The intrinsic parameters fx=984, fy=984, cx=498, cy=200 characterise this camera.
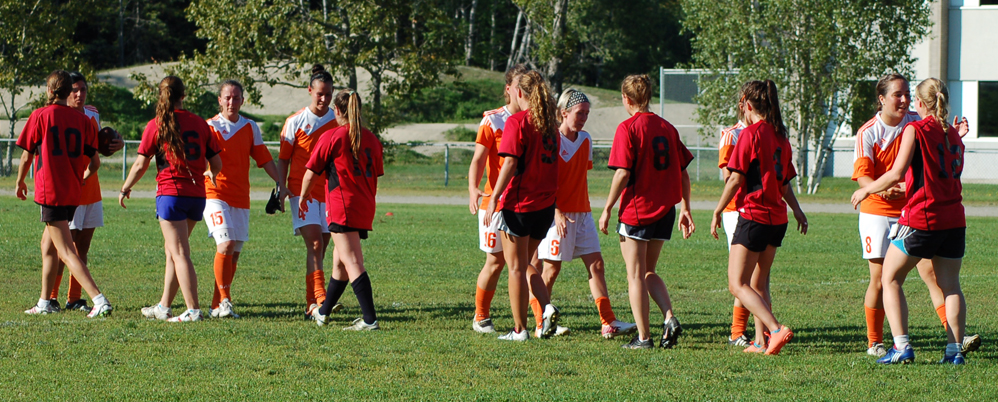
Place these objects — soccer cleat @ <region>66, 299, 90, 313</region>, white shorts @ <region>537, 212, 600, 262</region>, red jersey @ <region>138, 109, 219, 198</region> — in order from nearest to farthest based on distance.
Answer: white shorts @ <region>537, 212, 600, 262</region>, red jersey @ <region>138, 109, 219, 198</region>, soccer cleat @ <region>66, 299, 90, 313</region>

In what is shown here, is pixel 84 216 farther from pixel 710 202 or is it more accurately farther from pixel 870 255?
pixel 710 202

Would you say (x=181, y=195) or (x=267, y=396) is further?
(x=181, y=195)

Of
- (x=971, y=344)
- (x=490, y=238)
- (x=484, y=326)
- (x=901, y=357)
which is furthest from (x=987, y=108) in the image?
(x=490, y=238)

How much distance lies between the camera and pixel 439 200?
24.8 metres

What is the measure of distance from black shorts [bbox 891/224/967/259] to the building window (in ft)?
97.3

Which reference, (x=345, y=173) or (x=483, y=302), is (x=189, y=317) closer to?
(x=345, y=173)

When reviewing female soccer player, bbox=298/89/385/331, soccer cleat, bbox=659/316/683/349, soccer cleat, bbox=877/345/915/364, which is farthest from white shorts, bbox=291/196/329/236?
soccer cleat, bbox=877/345/915/364

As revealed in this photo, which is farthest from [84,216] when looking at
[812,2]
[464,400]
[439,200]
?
[812,2]

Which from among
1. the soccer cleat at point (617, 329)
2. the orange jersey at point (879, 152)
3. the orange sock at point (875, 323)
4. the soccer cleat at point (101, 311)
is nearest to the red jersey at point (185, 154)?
the soccer cleat at point (101, 311)

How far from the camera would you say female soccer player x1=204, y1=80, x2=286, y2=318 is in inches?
298

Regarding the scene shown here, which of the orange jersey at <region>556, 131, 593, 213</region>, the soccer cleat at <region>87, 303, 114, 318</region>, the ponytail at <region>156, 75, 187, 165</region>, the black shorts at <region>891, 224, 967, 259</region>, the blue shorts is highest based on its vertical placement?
the ponytail at <region>156, 75, 187, 165</region>

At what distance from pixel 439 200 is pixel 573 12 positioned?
35.5 meters

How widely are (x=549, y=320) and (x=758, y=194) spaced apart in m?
1.59

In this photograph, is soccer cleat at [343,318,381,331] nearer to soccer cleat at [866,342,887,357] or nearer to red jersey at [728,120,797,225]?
red jersey at [728,120,797,225]
